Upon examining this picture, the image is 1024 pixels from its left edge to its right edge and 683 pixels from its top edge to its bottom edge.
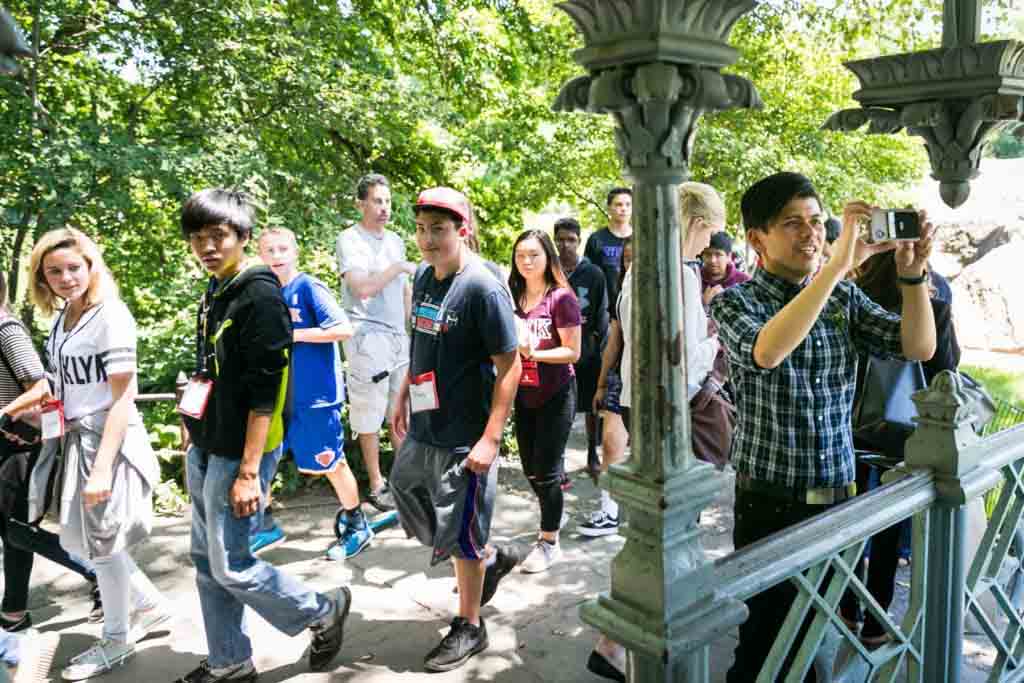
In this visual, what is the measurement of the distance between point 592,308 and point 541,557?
1864 millimetres

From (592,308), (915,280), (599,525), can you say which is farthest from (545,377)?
(915,280)

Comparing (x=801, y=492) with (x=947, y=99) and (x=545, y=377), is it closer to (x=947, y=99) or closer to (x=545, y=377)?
(x=947, y=99)

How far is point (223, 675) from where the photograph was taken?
3.16 metres

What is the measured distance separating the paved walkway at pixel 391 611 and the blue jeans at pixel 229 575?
30 centimetres

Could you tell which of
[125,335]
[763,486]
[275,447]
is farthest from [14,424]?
[763,486]

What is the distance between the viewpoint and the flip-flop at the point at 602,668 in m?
3.27

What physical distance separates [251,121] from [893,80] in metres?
6.19

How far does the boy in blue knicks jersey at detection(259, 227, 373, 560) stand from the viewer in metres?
4.59

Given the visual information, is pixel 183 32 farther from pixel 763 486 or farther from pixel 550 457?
pixel 763 486

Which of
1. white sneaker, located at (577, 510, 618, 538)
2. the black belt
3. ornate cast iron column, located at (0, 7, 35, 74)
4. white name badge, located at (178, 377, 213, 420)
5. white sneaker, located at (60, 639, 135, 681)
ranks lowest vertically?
white sneaker, located at (60, 639, 135, 681)

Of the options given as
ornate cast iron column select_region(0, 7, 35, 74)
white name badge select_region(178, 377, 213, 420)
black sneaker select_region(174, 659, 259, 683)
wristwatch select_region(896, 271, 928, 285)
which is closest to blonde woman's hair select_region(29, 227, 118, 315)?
white name badge select_region(178, 377, 213, 420)

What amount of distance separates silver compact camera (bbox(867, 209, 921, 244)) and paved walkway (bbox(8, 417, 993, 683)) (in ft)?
6.54

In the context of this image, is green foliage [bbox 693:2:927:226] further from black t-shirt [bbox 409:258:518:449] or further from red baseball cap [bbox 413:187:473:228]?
black t-shirt [bbox 409:258:518:449]

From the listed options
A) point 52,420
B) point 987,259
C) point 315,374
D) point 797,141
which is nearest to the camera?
point 52,420
